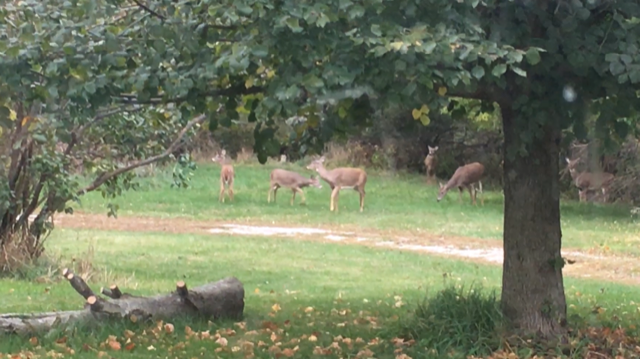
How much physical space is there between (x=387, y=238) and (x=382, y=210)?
565cm

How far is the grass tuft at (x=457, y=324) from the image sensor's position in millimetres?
7137

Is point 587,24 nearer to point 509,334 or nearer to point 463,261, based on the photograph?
point 509,334

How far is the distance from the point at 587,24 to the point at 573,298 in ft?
17.6

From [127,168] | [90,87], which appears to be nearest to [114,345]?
[90,87]

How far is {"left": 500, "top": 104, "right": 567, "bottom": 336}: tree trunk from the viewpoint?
703cm

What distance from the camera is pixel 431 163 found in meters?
33.1

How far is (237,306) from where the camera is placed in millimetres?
8273

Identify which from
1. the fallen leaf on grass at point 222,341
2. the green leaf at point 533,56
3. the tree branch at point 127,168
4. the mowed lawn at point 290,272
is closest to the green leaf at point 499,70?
the green leaf at point 533,56

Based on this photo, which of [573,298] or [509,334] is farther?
[573,298]

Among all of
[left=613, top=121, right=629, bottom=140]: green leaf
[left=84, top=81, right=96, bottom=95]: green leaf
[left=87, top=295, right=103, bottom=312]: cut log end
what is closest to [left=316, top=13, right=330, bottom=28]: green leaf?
[left=84, top=81, right=96, bottom=95]: green leaf

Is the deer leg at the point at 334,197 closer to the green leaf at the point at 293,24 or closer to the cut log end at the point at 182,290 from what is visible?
the cut log end at the point at 182,290

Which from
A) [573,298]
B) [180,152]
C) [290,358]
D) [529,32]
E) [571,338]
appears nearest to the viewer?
[529,32]

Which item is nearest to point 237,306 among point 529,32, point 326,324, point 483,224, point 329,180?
point 326,324

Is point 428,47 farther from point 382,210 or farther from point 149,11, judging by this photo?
point 382,210
